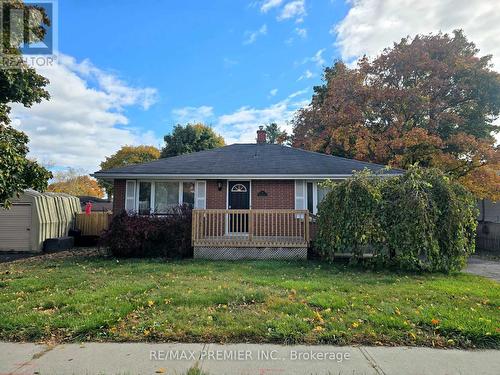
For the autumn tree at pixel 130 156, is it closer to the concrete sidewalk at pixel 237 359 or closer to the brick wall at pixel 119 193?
the brick wall at pixel 119 193

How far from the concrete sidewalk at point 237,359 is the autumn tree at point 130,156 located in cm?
3810

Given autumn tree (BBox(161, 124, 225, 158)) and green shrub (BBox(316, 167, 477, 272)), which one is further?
autumn tree (BBox(161, 124, 225, 158))

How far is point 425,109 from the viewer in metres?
17.0

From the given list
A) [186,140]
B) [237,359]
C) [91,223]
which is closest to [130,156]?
[186,140]

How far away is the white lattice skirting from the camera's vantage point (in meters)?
10.2

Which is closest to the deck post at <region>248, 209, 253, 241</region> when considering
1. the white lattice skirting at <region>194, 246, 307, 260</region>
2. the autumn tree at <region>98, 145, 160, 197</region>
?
the white lattice skirting at <region>194, 246, 307, 260</region>

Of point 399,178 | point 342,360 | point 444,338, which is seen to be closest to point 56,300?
point 342,360

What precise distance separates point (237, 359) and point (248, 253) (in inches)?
270

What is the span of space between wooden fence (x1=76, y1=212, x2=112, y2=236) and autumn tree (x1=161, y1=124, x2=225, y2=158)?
604 inches

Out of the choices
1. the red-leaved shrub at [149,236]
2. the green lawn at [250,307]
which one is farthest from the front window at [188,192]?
the green lawn at [250,307]

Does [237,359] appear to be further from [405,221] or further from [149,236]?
[149,236]

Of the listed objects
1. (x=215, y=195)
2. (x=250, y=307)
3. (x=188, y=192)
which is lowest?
(x=250, y=307)

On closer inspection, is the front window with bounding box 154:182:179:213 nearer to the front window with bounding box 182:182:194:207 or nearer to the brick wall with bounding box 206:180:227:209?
the front window with bounding box 182:182:194:207

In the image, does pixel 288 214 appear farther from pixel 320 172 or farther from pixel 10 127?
pixel 10 127
